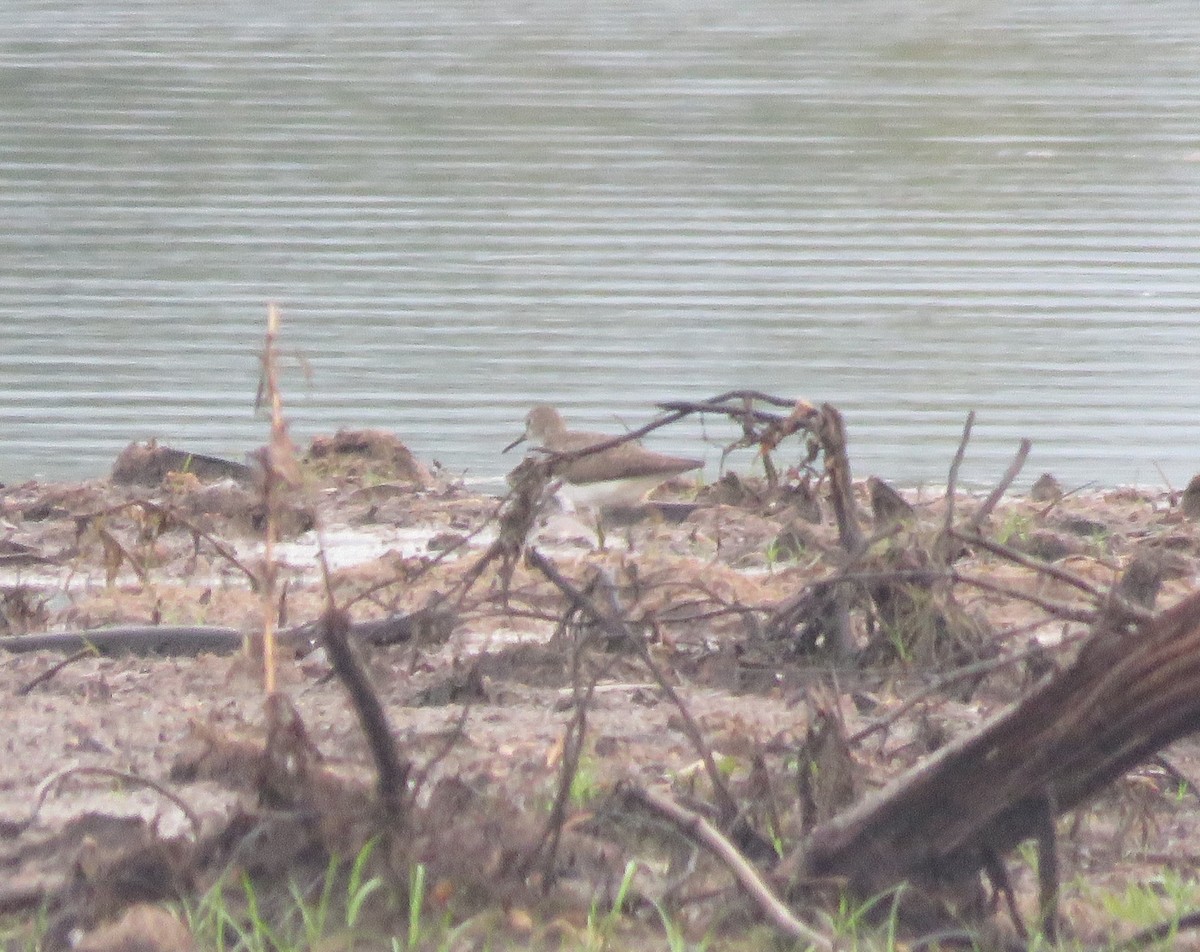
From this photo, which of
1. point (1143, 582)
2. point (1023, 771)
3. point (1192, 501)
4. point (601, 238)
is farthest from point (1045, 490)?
point (601, 238)

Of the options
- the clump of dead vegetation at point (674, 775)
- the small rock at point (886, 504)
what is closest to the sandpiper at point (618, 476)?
the clump of dead vegetation at point (674, 775)

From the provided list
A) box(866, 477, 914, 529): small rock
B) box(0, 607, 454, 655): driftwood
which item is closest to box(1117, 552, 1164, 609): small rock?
box(866, 477, 914, 529): small rock

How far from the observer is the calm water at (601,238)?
10.1m

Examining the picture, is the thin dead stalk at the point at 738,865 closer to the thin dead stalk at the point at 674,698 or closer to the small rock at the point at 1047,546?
the thin dead stalk at the point at 674,698

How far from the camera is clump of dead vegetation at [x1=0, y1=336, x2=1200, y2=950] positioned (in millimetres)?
3434

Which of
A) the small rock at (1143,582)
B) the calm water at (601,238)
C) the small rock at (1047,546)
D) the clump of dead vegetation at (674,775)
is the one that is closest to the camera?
the clump of dead vegetation at (674,775)

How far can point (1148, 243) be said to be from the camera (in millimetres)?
13820

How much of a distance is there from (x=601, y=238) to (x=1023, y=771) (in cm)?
1066

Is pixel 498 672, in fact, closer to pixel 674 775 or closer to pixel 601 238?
pixel 674 775

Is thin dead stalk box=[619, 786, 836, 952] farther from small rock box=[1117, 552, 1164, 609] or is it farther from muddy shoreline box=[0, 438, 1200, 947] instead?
small rock box=[1117, 552, 1164, 609]

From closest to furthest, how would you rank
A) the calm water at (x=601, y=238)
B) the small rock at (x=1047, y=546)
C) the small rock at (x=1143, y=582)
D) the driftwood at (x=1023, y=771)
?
the driftwood at (x=1023, y=771), the small rock at (x=1143, y=582), the small rock at (x=1047, y=546), the calm water at (x=601, y=238)

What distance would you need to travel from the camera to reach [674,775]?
4.25 meters

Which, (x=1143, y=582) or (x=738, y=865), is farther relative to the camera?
(x=1143, y=582)

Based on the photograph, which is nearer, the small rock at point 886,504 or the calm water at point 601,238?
the small rock at point 886,504
